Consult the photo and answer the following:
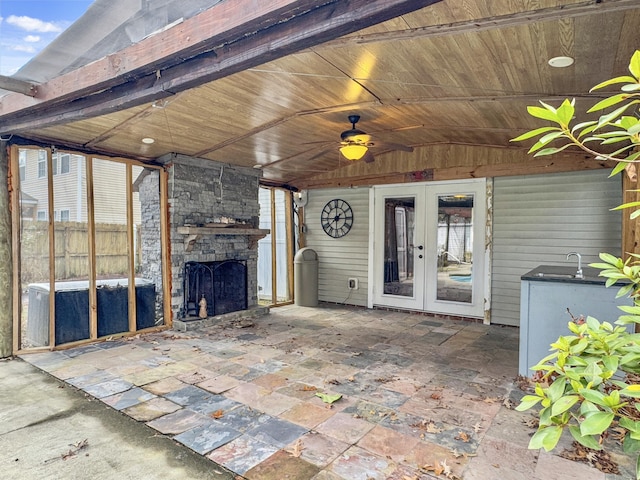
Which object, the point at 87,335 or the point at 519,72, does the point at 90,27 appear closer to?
the point at 519,72

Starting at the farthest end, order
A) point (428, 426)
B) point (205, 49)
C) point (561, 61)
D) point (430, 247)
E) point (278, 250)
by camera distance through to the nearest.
Answer: point (278, 250) < point (430, 247) < point (428, 426) < point (561, 61) < point (205, 49)

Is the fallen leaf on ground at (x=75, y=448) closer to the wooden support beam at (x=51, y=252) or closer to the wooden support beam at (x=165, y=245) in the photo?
the wooden support beam at (x=51, y=252)

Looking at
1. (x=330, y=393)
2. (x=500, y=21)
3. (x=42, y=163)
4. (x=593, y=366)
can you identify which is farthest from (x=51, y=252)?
(x=593, y=366)

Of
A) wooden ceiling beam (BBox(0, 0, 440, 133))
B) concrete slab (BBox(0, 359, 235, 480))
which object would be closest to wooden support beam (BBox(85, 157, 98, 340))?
concrete slab (BBox(0, 359, 235, 480))

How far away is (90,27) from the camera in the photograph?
2.30 m

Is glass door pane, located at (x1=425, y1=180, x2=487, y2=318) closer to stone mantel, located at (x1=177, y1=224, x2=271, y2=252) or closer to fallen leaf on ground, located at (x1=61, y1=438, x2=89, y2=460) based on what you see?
stone mantel, located at (x1=177, y1=224, x2=271, y2=252)

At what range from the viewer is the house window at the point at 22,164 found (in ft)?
13.7

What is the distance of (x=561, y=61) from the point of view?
254cm

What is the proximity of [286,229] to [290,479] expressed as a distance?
562 cm

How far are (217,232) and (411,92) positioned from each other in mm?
3279

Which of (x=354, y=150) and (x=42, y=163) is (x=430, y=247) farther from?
(x=42, y=163)

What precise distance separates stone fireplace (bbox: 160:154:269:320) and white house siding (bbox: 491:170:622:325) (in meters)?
3.59

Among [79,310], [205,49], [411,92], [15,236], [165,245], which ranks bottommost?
[79,310]

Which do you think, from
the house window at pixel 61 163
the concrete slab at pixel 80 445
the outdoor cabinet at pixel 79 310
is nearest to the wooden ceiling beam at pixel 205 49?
the house window at pixel 61 163
